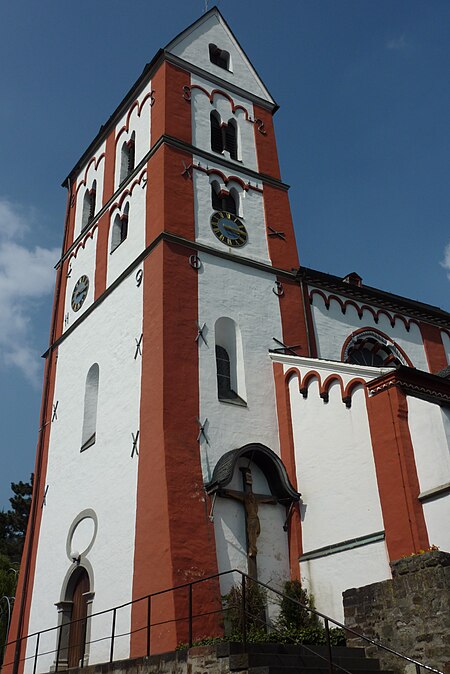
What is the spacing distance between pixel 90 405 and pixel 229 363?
4.50 m

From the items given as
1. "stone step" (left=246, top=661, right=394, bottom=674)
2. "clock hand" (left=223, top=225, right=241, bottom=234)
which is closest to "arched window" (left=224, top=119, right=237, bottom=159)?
"clock hand" (left=223, top=225, right=241, bottom=234)

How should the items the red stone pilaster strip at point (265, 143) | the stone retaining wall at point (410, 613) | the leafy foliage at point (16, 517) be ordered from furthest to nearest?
the leafy foliage at point (16, 517)
the red stone pilaster strip at point (265, 143)
the stone retaining wall at point (410, 613)

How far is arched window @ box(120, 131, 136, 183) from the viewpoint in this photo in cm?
2277

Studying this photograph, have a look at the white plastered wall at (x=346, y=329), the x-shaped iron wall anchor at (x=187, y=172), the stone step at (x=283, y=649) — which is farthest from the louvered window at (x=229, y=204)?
the stone step at (x=283, y=649)

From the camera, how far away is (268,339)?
18.2m

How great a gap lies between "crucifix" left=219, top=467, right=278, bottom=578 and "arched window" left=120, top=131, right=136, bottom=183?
1152cm

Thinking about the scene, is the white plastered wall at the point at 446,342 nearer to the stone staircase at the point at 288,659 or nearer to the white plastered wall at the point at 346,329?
the white plastered wall at the point at 346,329

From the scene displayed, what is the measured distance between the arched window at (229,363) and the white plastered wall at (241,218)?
2386 millimetres

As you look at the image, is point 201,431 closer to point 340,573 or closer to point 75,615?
point 340,573

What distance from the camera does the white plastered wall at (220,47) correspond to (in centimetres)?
2322

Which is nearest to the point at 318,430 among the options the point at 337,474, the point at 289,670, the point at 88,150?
the point at 337,474

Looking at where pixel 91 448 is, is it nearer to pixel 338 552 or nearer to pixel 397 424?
pixel 338 552

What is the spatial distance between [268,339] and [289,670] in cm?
969

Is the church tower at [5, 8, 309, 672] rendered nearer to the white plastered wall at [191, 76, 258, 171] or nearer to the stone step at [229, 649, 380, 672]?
the white plastered wall at [191, 76, 258, 171]
